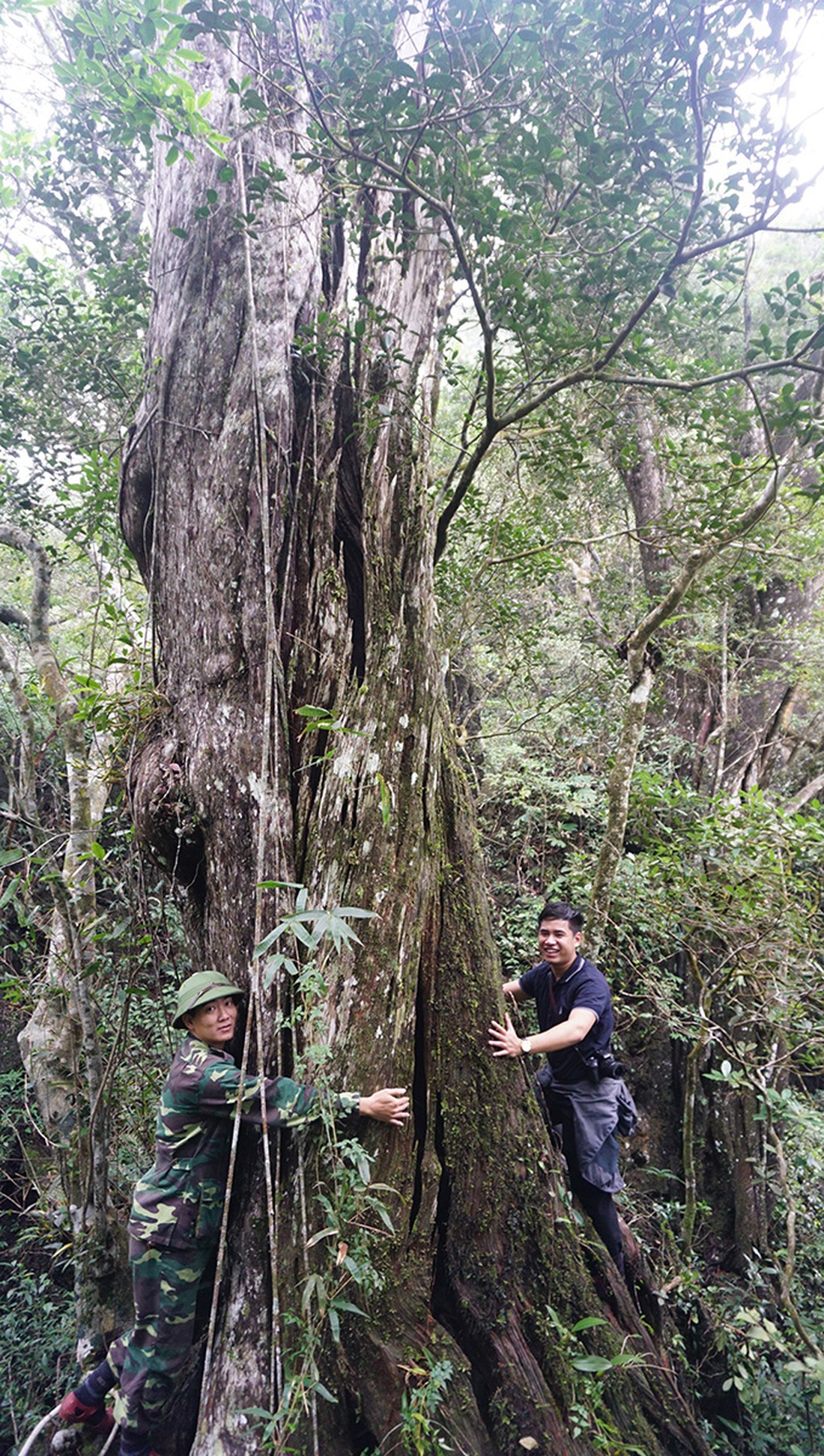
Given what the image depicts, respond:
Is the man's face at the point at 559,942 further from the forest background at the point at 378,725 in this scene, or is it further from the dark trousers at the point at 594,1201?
the dark trousers at the point at 594,1201

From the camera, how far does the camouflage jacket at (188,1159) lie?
228cm

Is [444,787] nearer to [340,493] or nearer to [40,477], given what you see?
[340,493]

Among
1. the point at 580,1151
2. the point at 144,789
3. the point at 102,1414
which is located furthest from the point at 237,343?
the point at 102,1414

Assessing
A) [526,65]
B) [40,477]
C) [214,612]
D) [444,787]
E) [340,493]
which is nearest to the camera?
[526,65]

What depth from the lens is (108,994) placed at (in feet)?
11.3

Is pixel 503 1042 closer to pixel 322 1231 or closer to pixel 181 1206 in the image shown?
pixel 322 1231

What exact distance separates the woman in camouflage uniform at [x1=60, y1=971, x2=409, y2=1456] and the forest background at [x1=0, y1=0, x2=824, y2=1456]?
127 millimetres

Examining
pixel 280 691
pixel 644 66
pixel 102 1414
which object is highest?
pixel 644 66

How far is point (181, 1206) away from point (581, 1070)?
66.7 inches

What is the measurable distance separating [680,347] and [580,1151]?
513 centimetres

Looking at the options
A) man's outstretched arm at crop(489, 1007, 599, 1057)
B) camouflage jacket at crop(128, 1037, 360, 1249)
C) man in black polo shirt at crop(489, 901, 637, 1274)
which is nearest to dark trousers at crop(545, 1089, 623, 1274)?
man in black polo shirt at crop(489, 901, 637, 1274)

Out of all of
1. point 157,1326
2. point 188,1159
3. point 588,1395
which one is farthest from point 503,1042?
point 157,1326

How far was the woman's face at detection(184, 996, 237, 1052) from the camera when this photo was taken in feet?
7.63

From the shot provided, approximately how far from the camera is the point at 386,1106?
225 centimetres
